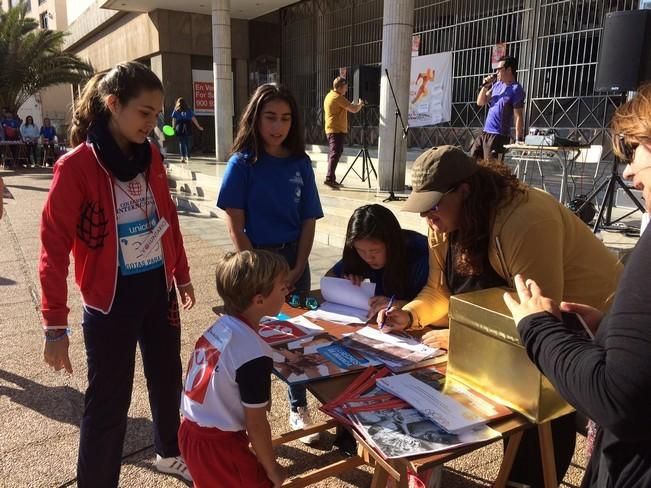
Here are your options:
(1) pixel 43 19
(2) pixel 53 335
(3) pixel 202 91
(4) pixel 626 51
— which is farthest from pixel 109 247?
(1) pixel 43 19

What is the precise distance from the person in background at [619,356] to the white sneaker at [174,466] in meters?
1.70

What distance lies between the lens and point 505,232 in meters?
1.69

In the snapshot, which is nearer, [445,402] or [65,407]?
[445,402]

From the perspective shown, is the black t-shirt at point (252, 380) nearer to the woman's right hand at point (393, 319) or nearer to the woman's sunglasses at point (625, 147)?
the woman's right hand at point (393, 319)

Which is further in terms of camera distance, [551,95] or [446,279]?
[551,95]

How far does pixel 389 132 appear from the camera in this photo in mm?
7531

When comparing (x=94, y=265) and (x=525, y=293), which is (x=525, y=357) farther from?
(x=94, y=265)

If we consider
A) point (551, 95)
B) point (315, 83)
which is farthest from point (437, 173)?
point (315, 83)

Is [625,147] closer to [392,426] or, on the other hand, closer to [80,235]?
[392,426]

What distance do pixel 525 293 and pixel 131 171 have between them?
1.39 meters

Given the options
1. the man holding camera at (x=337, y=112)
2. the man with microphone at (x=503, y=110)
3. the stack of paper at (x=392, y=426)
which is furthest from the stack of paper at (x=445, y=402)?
the man holding camera at (x=337, y=112)

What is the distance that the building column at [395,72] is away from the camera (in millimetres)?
7316

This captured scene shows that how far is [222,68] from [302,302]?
11.1 meters

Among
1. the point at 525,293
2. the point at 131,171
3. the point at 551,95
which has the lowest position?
the point at 525,293
